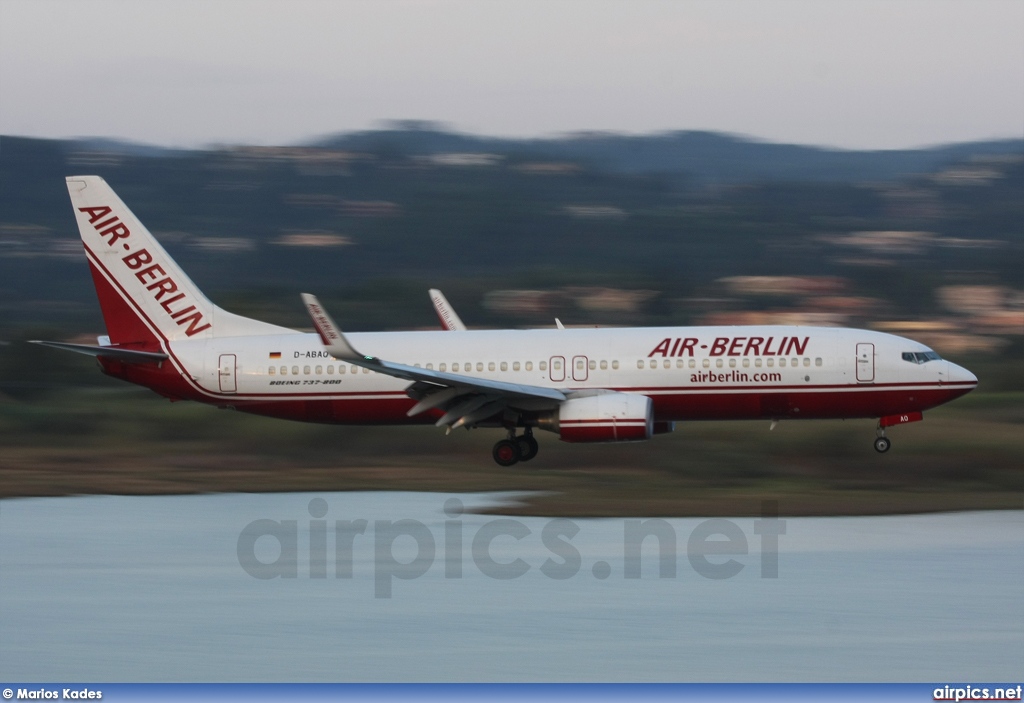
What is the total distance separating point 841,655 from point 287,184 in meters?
155

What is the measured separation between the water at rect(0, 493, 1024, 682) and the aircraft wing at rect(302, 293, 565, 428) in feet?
9.88

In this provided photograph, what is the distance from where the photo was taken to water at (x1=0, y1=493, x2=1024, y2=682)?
15469mm

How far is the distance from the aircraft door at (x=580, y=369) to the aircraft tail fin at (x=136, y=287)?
6.77 metres

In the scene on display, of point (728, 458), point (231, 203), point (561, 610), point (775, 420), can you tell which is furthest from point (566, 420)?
point (231, 203)

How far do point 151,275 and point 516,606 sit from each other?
15.8 m

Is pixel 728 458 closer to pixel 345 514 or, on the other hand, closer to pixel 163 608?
pixel 345 514

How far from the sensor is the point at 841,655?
1566 cm

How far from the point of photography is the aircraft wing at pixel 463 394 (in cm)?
2683

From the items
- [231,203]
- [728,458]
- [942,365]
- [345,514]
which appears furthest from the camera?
[231,203]

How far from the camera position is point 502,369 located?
2881 cm

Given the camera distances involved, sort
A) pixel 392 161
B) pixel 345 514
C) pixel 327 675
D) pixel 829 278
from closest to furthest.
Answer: pixel 327 675, pixel 345 514, pixel 829 278, pixel 392 161

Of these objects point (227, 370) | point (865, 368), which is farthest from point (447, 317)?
point (865, 368)

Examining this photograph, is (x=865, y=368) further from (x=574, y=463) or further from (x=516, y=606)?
(x=516, y=606)

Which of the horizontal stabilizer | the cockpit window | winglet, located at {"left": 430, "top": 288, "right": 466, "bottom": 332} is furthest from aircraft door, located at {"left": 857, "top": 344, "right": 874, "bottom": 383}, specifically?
the horizontal stabilizer
